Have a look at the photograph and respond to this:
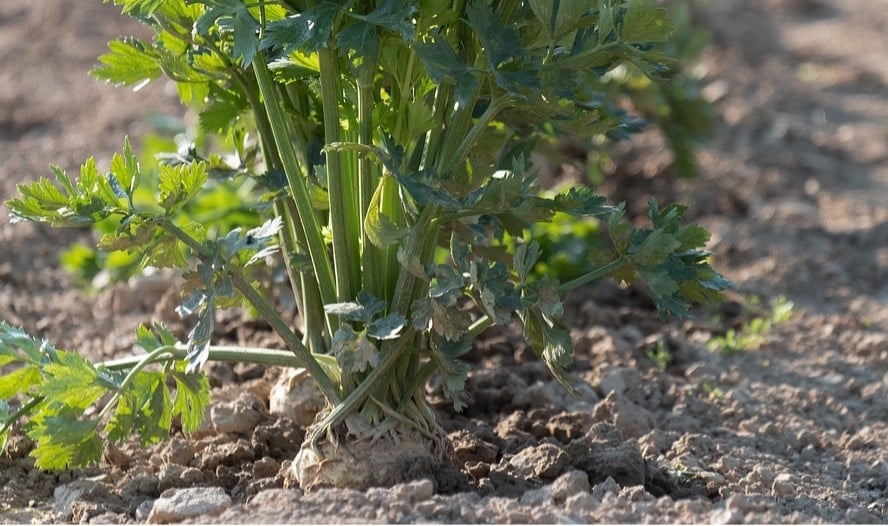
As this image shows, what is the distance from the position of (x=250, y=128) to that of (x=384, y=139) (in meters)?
0.78

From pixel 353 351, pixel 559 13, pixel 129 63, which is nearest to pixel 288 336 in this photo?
pixel 353 351

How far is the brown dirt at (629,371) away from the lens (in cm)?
263

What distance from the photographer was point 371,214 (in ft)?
8.02

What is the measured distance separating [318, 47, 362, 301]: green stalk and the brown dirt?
0.46 meters

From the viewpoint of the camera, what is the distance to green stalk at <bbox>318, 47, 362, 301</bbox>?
249cm

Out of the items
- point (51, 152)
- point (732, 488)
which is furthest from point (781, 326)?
point (51, 152)

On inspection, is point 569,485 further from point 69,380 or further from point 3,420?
point 3,420

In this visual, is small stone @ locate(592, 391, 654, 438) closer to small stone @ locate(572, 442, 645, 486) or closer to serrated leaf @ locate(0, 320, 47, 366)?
small stone @ locate(572, 442, 645, 486)

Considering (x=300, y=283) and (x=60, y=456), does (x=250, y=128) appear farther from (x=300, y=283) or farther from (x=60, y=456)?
(x=60, y=456)

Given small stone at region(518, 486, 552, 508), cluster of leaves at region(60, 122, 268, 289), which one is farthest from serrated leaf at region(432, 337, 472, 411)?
cluster of leaves at region(60, 122, 268, 289)

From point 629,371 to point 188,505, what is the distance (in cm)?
151

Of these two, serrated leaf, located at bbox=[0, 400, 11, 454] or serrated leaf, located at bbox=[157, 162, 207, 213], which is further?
serrated leaf, located at bbox=[0, 400, 11, 454]

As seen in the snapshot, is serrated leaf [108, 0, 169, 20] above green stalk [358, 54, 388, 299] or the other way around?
above

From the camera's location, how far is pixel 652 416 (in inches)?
131
